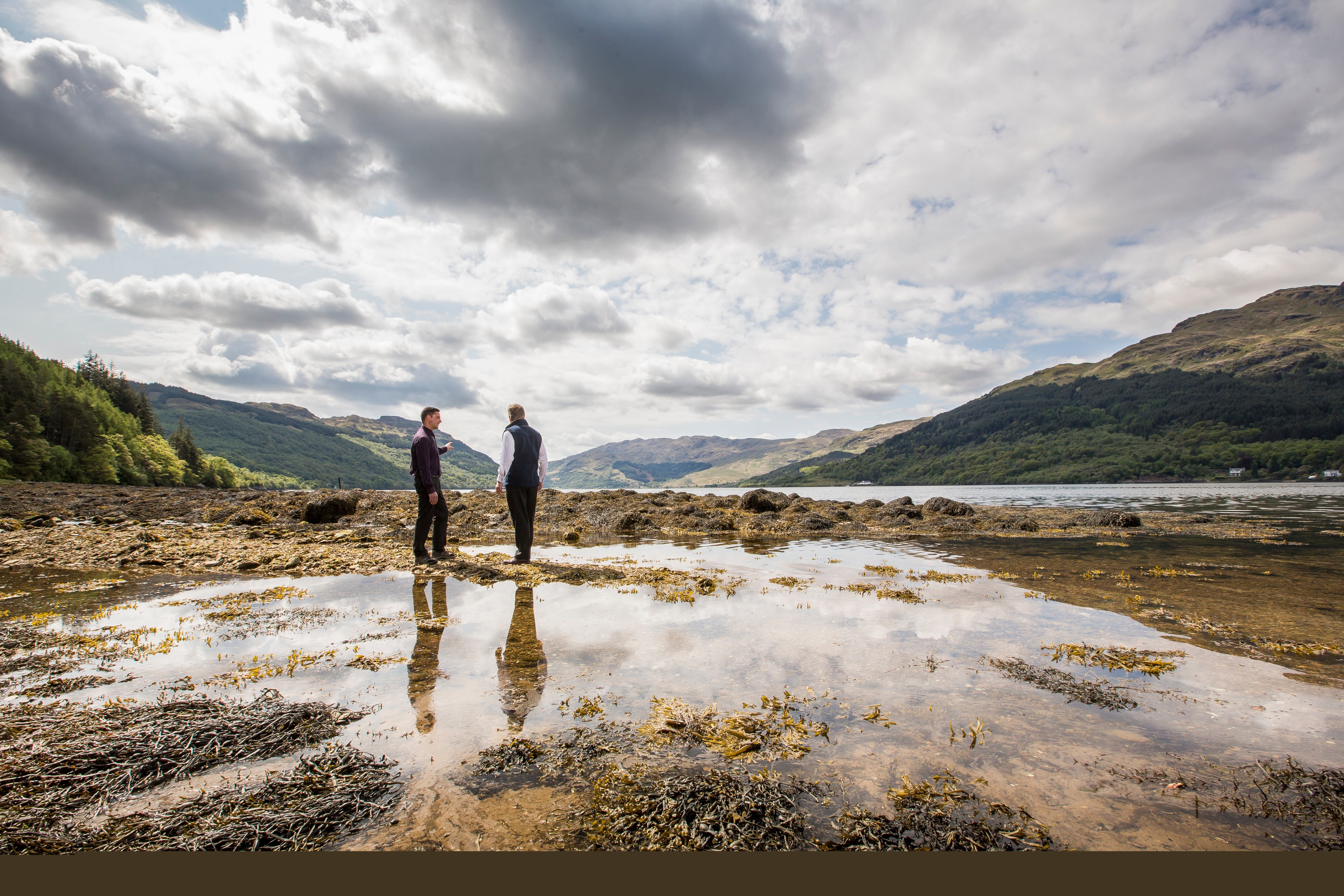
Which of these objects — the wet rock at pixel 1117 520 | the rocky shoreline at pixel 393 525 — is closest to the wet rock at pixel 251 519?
the rocky shoreline at pixel 393 525

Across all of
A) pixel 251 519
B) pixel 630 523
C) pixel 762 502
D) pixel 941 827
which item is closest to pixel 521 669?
pixel 941 827

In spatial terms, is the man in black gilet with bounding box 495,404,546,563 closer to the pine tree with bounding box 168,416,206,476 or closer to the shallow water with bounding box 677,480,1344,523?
the shallow water with bounding box 677,480,1344,523

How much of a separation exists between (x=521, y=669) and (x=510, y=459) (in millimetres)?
7806

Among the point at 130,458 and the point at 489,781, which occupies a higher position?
the point at 130,458

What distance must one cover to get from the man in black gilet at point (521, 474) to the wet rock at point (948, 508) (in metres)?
25.1

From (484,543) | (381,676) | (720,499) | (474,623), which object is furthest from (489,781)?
(720,499)

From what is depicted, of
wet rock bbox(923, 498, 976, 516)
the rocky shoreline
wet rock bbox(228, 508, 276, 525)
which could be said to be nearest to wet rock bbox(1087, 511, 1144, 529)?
the rocky shoreline

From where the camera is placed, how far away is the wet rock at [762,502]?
28.9 m

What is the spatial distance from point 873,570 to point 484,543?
484 inches

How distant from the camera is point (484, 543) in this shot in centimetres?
1752

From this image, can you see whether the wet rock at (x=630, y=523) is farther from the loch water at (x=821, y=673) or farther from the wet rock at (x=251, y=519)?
the wet rock at (x=251, y=519)

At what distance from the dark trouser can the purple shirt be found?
191 centimetres

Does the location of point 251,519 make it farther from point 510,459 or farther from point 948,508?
point 948,508

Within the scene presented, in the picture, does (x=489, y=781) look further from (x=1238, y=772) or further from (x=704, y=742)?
(x=1238, y=772)
